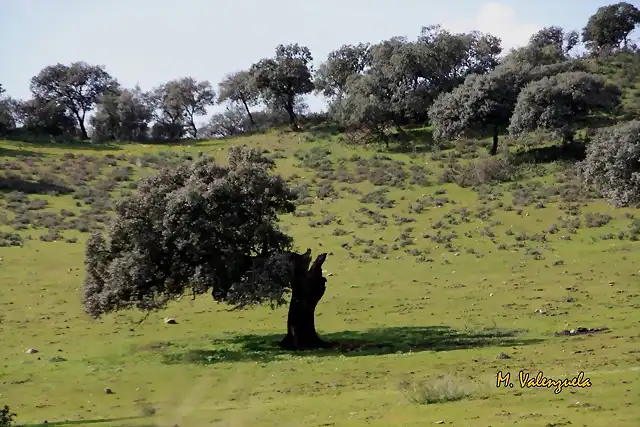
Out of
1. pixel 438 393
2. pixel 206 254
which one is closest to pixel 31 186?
pixel 206 254

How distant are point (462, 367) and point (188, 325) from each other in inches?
598

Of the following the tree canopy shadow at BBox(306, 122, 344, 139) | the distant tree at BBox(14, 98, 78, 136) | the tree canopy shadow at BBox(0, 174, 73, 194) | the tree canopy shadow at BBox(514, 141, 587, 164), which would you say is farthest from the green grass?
the distant tree at BBox(14, 98, 78, 136)

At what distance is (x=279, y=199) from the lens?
94.1ft

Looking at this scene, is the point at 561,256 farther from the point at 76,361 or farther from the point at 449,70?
the point at 449,70

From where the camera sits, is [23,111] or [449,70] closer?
[449,70]

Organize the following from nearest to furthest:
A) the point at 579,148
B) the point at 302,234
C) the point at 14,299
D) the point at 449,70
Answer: the point at 14,299
the point at 302,234
the point at 579,148
the point at 449,70

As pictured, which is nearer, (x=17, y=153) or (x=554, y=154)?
(x=554, y=154)

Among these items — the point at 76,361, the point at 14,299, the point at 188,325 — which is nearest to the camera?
the point at 76,361

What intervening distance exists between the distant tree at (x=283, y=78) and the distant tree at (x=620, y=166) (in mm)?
51165

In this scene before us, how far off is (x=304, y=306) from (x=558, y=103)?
1705 inches

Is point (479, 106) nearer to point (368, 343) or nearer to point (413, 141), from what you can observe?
point (413, 141)

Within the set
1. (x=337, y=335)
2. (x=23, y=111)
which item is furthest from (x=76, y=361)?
(x=23, y=111)

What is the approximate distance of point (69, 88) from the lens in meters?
99.9

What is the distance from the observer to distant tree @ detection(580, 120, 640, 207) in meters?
36.1
